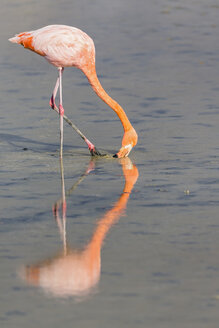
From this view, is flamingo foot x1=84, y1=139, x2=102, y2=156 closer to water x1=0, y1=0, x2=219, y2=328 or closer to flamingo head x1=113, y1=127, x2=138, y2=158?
water x1=0, y1=0, x2=219, y2=328

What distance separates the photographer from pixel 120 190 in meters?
7.17

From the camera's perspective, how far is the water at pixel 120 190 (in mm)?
4648

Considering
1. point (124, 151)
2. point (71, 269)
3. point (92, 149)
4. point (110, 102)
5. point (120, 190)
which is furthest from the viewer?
point (110, 102)

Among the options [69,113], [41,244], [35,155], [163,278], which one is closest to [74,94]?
[69,113]

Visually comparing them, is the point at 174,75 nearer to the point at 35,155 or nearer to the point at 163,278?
the point at 35,155

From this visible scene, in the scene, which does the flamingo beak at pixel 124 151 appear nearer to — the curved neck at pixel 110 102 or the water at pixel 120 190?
the water at pixel 120 190

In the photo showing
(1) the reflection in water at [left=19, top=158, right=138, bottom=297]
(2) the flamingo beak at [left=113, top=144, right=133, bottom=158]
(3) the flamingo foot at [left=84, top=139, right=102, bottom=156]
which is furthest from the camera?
(3) the flamingo foot at [left=84, top=139, right=102, bottom=156]

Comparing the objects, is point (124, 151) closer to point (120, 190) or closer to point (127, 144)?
point (127, 144)

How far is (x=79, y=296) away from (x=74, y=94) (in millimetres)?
7107

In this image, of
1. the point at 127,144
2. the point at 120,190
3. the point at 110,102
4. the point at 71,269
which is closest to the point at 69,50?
the point at 110,102

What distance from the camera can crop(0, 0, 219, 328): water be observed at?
183 inches

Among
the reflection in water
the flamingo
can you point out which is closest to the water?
the reflection in water

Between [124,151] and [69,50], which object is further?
[69,50]

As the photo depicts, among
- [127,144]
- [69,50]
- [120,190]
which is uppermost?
[69,50]
